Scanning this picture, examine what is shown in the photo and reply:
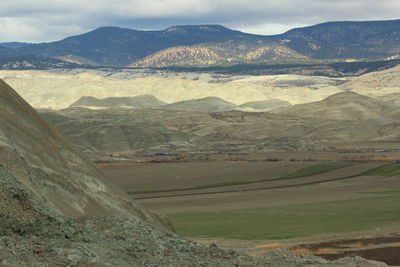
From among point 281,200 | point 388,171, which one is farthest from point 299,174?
point 281,200

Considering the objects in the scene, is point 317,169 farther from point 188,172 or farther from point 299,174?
point 188,172

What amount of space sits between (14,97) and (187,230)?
→ 628 inches

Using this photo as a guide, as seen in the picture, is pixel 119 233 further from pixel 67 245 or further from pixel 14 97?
pixel 14 97

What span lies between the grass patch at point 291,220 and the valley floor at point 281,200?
0.20ft

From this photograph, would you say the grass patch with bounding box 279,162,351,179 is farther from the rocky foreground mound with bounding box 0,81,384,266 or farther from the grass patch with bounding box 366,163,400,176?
the rocky foreground mound with bounding box 0,81,384,266

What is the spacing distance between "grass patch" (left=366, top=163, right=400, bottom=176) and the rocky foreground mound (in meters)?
67.8

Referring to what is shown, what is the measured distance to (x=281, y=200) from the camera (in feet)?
217

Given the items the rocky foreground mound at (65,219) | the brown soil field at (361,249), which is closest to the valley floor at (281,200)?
the brown soil field at (361,249)

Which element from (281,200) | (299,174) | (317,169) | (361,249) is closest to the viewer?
(361,249)

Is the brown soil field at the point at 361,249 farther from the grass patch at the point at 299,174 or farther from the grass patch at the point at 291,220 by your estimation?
the grass patch at the point at 299,174

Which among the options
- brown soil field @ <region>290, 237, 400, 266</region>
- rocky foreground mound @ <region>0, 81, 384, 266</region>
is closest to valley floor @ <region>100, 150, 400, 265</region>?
brown soil field @ <region>290, 237, 400, 266</region>

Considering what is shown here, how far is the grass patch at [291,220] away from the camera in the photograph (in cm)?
4336

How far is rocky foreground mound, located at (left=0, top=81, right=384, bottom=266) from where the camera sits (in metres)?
20.7

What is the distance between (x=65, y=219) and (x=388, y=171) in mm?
81546
